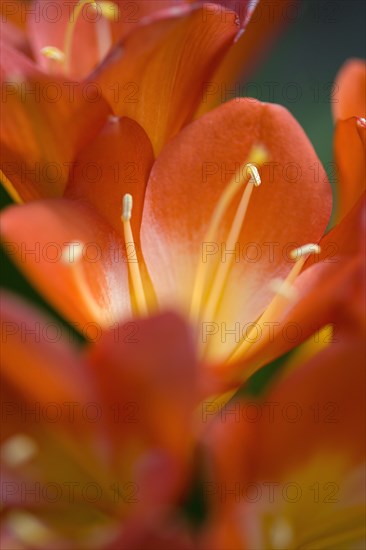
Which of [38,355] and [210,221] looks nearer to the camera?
[38,355]

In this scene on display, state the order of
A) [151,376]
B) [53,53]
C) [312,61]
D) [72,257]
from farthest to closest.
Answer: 1. [312,61]
2. [53,53]
3. [72,257]
4. [151,376]

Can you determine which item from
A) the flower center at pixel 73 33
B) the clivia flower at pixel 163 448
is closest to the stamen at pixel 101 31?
the flower center at pixel 73 33

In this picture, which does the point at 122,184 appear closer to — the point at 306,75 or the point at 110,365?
the point at 110,365

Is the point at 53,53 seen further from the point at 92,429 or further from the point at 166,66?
the point at 92,429

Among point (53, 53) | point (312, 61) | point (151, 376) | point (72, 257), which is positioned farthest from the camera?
point (312, 61)

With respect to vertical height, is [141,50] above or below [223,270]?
above

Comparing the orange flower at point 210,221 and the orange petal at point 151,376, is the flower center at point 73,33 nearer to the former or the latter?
the orange flower at point 210,221

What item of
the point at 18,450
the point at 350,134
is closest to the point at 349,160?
the point at 350,134
